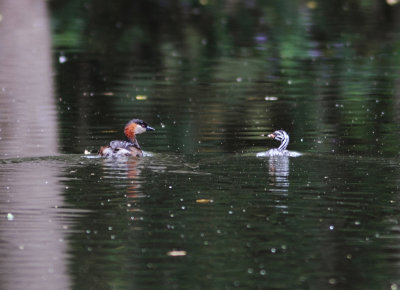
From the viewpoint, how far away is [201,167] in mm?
11227

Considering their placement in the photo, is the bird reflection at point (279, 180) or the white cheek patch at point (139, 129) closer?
the bird reflection at point (279, 180)

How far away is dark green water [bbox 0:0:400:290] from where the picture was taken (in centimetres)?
771

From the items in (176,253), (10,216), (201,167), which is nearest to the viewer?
(176,253)

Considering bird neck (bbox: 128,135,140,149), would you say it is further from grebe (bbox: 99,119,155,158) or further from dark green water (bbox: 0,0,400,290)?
dark green water (bbox: 0,0,400,290)

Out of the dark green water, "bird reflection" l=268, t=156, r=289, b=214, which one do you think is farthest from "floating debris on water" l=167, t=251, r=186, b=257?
"bird reflection" l=268, t=156, r=289, b=214

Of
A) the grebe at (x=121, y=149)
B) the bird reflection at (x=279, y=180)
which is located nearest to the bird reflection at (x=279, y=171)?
the bird reflection at (x=279, y=180)

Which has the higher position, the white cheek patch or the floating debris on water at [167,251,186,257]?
the floating debris on water at [167,251,186,257]

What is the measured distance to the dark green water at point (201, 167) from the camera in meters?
7.71

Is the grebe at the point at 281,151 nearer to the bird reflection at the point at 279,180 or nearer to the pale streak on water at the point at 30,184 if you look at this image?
the bird reflection at the point at 279,180

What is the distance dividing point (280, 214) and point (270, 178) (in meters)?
1.56

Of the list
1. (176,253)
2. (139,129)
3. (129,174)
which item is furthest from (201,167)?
(176,253)

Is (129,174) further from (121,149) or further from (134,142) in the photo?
(134,142)

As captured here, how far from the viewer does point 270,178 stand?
34.9 feet

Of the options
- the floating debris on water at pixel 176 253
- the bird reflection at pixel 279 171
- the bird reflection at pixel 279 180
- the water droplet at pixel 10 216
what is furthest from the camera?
the bird reflection at pixel 279 171
